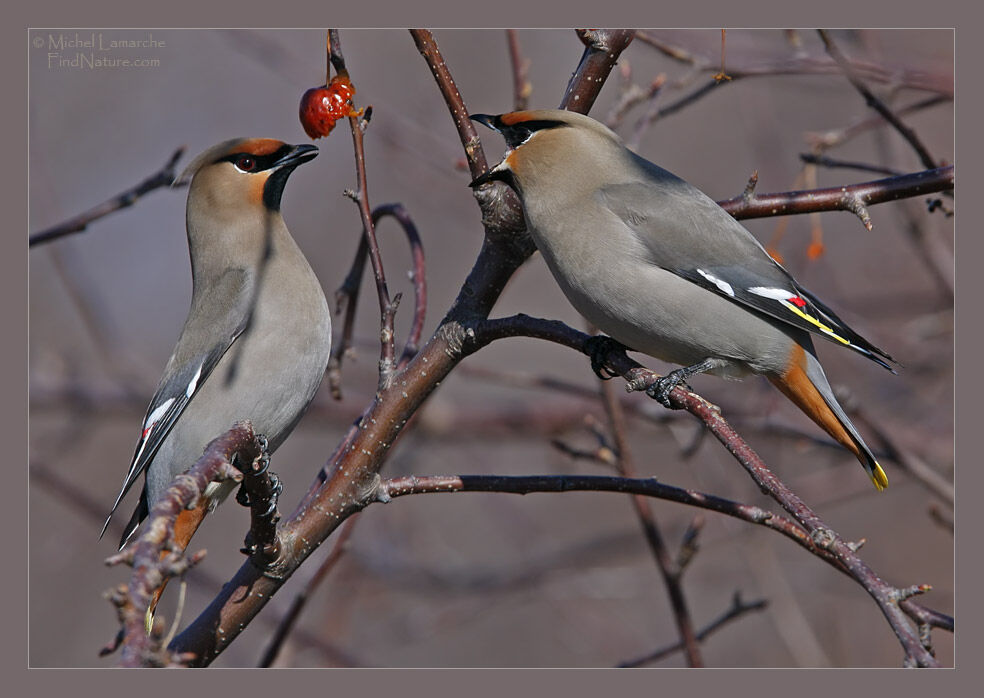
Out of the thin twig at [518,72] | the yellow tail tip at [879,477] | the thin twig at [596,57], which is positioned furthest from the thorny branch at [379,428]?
the yellow tail tip at [879,477]

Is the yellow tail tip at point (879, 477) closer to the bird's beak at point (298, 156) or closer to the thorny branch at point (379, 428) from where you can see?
the thorny branch at point (379, 428)

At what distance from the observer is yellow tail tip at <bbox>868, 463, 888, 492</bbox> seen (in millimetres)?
2850

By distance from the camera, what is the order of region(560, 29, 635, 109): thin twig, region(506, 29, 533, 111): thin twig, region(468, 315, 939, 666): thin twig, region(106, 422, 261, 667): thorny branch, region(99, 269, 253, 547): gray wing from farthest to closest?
region(506, 29, 533, 111): thin twig, region(99, 269, 253, 547): gray wing, region(560, 29, 635, 109): thin twig, region(468, 315, 939, 666): thin twig, region(106, 422, 261, 667): thorny branch

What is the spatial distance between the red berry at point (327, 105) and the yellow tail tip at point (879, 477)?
1.77 m

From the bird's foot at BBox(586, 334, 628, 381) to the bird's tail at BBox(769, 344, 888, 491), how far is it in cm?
51

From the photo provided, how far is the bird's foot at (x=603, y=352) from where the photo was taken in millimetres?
2887

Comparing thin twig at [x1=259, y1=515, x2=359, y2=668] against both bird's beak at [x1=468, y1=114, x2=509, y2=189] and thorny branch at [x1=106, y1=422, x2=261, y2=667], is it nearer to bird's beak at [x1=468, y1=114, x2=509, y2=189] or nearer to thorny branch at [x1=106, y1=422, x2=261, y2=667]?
bird's beak at [x1=468, y1=114, x2=509, y2=189]

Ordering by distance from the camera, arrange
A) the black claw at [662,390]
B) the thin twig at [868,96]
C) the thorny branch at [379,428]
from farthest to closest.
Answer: the thin twig at [868,96], the black claw at [662,390], the thorny branch at [379,428]

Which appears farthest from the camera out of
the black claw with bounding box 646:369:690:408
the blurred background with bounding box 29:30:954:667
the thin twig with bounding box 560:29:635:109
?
the blurred background with bounding box 29:30:954:667

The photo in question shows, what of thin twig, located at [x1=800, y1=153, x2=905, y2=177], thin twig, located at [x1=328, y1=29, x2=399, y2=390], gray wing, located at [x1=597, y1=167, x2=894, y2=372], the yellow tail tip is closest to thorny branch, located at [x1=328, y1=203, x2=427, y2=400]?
thin twig, located at [x1=328, y1=29, x2=399, y2=390]

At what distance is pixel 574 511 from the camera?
23.0 ft

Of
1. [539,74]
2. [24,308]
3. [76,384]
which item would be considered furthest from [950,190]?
[76,384]

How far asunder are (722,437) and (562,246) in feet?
3.36

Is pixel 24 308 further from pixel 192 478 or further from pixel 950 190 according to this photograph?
pixel 950 190
